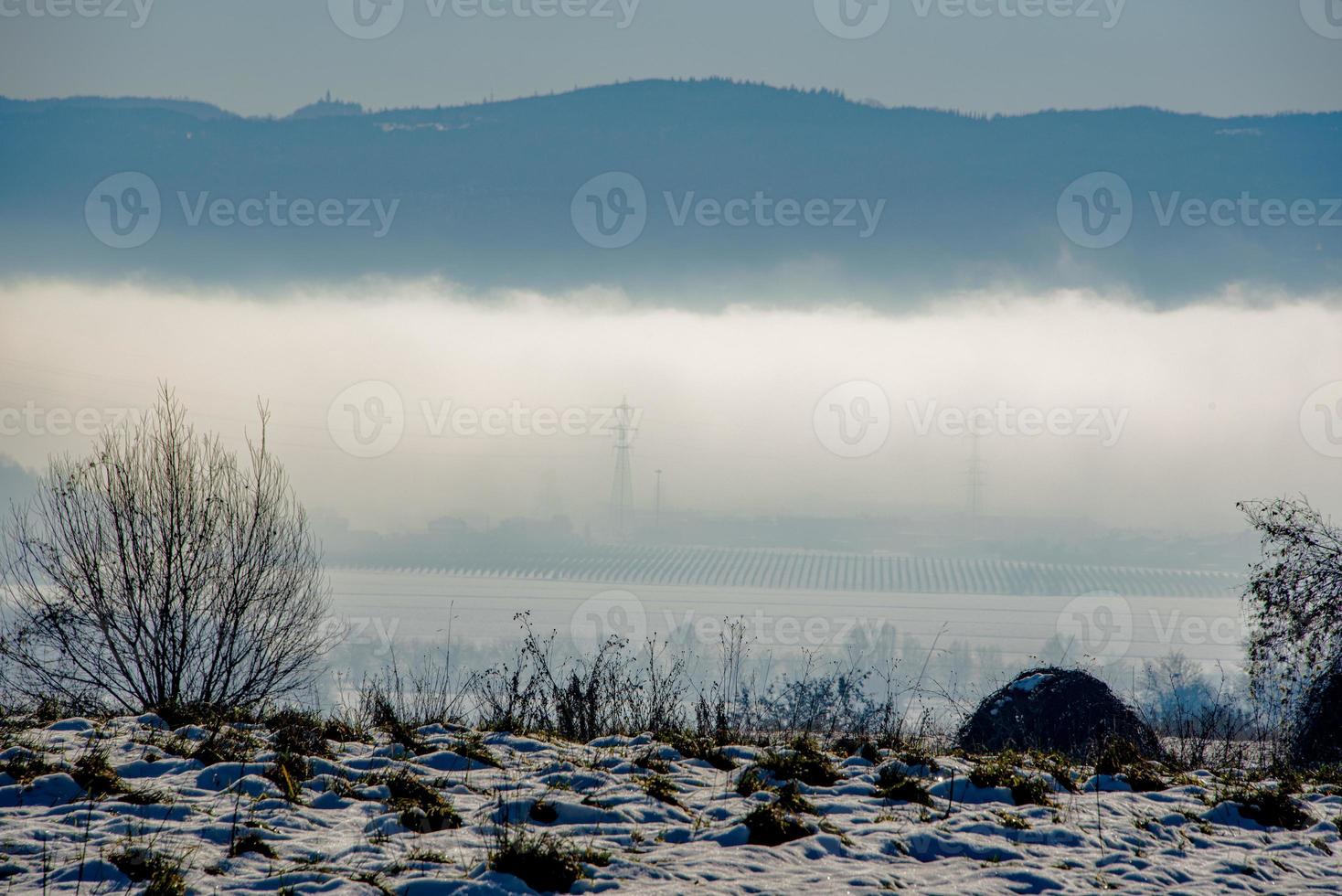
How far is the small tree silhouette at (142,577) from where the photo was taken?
57.0 feet

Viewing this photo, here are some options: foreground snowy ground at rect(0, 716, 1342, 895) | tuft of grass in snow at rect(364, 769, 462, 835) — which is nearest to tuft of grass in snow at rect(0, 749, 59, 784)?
foreground snowy ground at rect(0, 716, 1342, 895)

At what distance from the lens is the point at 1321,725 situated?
55.9ft

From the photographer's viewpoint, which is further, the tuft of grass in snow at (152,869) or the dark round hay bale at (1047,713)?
the dark round hay bale at (1047,713)

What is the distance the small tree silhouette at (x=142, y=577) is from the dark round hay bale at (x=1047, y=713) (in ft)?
44.9

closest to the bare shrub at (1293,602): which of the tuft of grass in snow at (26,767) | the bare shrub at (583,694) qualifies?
the bare shrub at (583,694)

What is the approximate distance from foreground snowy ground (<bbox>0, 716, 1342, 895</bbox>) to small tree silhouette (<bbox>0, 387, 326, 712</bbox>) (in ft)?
31.3

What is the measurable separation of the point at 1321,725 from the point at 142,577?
22.6m

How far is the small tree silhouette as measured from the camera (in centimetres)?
1738

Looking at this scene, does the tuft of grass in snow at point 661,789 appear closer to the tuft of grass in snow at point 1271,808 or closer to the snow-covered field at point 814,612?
the tuft of grass in snow at point 1271,808

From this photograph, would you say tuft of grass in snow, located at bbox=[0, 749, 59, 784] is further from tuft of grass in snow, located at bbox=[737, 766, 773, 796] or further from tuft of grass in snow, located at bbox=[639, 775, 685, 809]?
tuft of grass in snow, located at bbox=[737, 766, 773, 796]

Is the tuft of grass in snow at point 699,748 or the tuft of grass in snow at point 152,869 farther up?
the tuft of grass in snow at point 699,748

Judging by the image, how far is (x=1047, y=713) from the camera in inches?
597

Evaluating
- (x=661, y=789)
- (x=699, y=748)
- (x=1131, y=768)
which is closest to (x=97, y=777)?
(x=661, y=789)

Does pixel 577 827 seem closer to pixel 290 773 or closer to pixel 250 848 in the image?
pixel 250 848
